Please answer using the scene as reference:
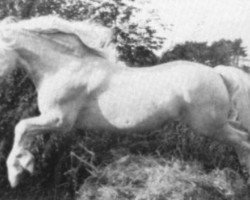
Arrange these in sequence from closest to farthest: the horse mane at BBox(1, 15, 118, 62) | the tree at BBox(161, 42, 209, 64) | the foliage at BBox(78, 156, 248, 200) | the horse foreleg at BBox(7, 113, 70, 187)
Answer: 1. the foliage at BBox(78, 156, 248, 200)
2. the horse foreleg at BBox(7, 113, 70, 187)
3. the horse mane at BBox(1, 15, 118, 62)
4. the tree at BBox(161, 42, 209, 64)

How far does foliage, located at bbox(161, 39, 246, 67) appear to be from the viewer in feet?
25.8

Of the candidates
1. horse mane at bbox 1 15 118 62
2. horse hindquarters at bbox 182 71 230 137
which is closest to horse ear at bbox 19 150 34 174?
horse mane at bbox 1 15 118 62

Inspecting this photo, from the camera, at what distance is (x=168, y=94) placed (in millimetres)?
4652

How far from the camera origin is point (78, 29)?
4.81 meters

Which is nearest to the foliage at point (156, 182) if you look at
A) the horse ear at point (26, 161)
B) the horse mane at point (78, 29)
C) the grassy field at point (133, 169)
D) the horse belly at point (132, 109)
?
the grassy field at point (133, 169)

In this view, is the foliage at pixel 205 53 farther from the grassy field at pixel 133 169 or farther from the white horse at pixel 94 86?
the white horse at pixel 94 86

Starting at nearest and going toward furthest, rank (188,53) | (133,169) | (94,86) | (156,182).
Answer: (156,182) → (133,169) → (94,86) → (188,53)

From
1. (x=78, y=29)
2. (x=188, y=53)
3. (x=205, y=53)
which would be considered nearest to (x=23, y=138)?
(x=78, y=29)

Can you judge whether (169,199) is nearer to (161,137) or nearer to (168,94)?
(168,94)

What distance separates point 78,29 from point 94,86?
0.50m

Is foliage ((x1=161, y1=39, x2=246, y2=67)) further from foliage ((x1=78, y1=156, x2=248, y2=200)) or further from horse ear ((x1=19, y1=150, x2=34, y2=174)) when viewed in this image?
horse ear ((x1=19, y1=150, x2=34, y2=174))

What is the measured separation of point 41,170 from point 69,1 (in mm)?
2913

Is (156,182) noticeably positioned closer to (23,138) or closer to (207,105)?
(207,105)

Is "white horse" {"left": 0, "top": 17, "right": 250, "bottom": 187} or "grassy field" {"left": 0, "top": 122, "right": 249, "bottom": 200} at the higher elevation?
"white horse" {"left": 0, "top": 17, "right": 250, "bottom": 187}
